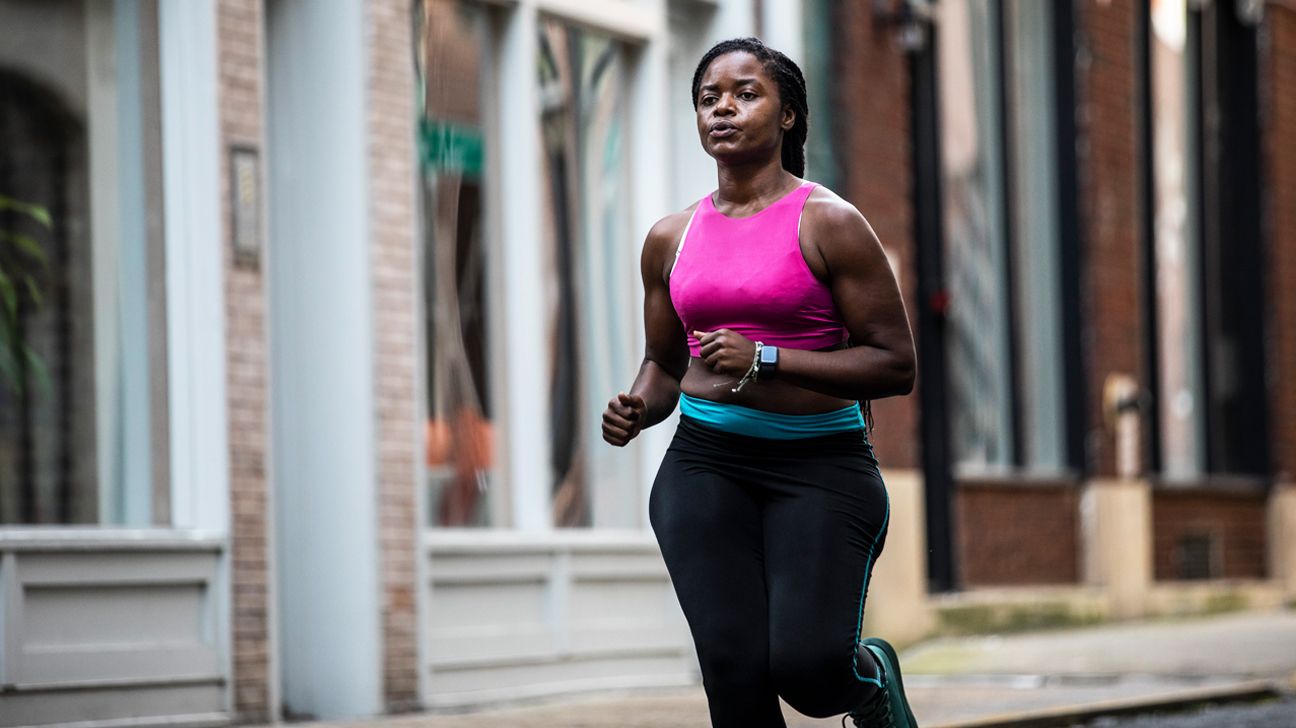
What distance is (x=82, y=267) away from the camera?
8.63 metres

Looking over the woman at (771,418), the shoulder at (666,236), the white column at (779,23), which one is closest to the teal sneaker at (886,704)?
the woman at (771,418)

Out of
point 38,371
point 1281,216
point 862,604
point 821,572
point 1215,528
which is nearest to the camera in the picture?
point 821,572

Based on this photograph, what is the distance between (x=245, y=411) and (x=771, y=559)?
420cm

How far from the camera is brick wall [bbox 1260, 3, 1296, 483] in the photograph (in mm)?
18656

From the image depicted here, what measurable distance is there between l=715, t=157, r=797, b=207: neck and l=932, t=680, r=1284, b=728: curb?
3.56 m

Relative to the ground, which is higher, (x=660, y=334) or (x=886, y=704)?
(x=660, y=334)

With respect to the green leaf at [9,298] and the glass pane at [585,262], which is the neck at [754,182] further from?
the glass pane at [585,262]

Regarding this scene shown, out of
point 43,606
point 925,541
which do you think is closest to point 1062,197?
point 925,541

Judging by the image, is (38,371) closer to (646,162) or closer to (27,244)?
(27,244)

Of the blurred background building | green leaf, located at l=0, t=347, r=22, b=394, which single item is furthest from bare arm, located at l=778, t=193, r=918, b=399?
green leaf, located at l=0, t=347, r=22, b=394

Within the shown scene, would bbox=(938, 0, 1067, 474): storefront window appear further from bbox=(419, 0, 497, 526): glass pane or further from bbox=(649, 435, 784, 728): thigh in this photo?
bbox=(649, 435, 784, 728): thigh

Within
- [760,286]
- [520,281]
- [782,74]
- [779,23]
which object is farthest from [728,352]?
[779,23]

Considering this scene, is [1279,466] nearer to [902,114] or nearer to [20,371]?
[902,114]

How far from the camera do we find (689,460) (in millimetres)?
5117
